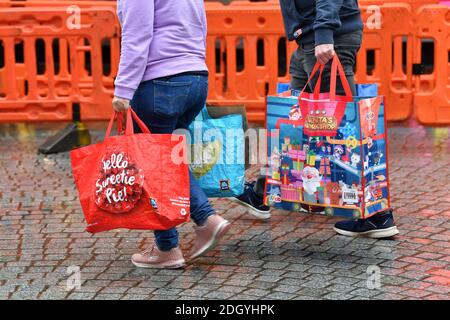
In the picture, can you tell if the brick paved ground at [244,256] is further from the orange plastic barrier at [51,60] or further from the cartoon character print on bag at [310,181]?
the orange plastic barrier at [51,60]

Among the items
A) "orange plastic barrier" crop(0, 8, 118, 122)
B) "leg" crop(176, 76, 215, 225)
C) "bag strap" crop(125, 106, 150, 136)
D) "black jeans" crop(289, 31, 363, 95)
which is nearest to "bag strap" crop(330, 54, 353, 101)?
"black jeans" crop(289, 31, 363, 95)

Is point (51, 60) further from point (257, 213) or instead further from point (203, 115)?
point (203, 115)

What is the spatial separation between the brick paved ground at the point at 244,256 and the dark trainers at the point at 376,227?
5 cm

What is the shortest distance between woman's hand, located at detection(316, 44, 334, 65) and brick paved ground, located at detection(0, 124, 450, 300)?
1.08 m

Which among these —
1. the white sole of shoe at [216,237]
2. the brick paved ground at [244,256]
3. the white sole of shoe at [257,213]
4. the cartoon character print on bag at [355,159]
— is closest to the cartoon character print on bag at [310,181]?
the cartoon character print on bag at [355,159]

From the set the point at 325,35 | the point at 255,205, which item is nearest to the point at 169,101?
the point at 325,35

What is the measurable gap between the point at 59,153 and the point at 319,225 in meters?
3.36

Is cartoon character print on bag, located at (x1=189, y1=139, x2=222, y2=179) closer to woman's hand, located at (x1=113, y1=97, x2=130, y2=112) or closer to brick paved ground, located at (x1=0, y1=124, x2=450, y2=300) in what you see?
brick paved ground, located at (x1=0, y1=124, x2=450, y2=300)

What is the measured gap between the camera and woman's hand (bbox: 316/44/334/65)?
539cm

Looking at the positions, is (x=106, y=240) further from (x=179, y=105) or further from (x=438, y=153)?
(x=438, y=153)

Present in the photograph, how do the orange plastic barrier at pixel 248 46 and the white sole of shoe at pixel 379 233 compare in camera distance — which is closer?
the white sole of shoe at pixel 379 233

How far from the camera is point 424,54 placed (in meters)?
12.2

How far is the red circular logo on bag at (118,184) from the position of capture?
4.80 m

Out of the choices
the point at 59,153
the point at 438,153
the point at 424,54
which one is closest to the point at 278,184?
the point at 438,153
